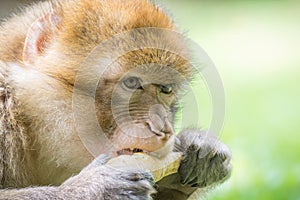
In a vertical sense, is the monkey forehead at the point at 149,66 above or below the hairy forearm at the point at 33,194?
above

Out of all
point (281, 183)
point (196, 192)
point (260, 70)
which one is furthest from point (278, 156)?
point (260, 70)

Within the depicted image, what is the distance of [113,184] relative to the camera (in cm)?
324

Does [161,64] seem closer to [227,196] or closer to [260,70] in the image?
[227,196]

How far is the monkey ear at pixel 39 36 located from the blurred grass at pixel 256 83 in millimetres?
849

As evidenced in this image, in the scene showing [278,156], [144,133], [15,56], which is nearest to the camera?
[144,133]

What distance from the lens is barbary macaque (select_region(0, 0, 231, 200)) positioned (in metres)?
3.29

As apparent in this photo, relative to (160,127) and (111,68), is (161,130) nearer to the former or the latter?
(160,127)

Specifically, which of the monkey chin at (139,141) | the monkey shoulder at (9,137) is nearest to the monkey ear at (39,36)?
the monkey shoulder at (9,137)

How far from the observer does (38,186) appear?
344 cm

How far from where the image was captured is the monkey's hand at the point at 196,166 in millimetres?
3770

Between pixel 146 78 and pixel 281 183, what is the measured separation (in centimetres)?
220

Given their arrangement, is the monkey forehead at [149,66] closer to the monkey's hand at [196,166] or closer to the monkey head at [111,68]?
the monkey head at [111,68]

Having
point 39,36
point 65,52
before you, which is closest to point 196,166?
point 65,52

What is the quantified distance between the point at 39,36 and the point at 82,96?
1.16ft
